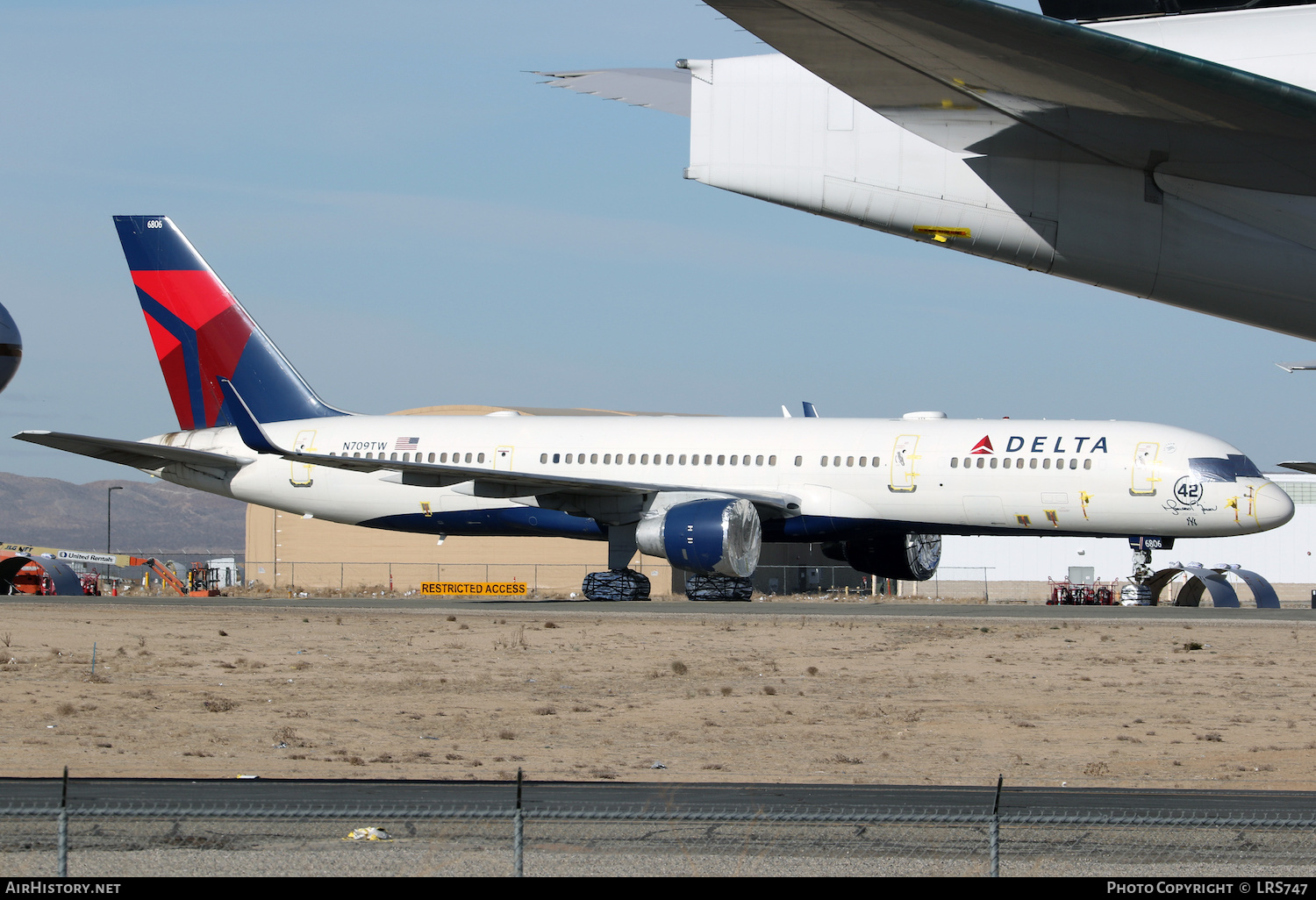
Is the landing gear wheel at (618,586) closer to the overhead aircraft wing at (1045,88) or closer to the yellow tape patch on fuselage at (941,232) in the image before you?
the yellow tape patch on fuselage at (941,232)

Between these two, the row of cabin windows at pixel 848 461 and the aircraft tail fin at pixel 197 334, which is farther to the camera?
the aircraft tail fin at pixel 197 334

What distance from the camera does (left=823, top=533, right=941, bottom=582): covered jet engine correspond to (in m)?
36.5

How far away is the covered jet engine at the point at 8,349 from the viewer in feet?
84.1

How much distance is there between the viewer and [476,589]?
165 ft

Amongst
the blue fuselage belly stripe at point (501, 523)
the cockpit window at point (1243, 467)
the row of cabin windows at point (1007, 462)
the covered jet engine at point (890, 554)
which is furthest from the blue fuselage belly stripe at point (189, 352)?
the cockpit window at point (1243, 467)

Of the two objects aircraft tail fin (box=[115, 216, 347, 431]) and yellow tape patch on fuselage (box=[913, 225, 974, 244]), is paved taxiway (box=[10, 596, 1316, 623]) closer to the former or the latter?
aircraft tail fin (box=[115, 216, 347, 431])

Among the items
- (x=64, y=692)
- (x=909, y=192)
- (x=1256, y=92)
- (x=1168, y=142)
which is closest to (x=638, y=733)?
(x=64, y=692)

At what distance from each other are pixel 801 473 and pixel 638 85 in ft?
83.8

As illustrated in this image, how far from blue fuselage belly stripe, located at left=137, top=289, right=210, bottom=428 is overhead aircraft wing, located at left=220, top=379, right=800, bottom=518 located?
7513 millimetres

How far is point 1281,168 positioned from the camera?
797cm

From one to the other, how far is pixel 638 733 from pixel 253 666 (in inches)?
337

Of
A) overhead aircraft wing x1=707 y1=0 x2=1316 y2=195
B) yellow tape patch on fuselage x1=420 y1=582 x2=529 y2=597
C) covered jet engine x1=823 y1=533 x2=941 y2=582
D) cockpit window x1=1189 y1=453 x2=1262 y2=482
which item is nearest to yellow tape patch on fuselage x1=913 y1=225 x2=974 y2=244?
overhead aircraft wing x1=707 y1=0 x2=1316 y2=195

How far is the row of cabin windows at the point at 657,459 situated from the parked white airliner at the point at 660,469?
0.15ft

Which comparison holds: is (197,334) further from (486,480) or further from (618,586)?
(618,586)
